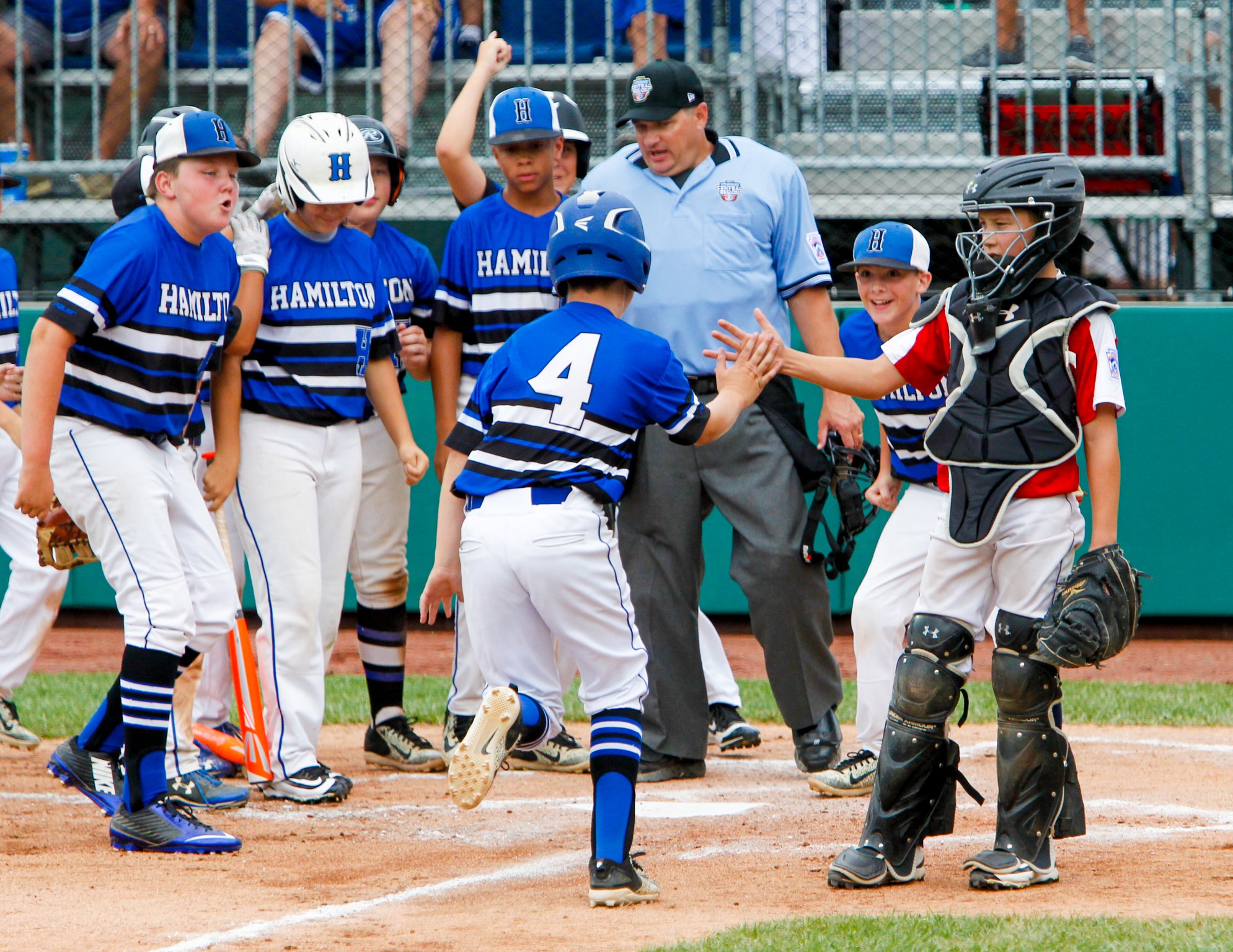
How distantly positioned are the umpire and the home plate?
40 centimetres

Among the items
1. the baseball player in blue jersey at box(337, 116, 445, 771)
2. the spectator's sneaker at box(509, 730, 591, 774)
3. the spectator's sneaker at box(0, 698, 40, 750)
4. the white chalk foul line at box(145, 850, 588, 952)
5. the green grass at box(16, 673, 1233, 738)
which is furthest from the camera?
the green grass at box(16, 673, 1233, 738)

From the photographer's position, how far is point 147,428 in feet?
14.4

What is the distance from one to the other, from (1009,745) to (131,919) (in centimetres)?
216

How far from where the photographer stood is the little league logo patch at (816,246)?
18.1ft

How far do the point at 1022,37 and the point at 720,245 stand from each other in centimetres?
414

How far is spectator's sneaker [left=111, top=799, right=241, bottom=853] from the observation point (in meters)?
4.28

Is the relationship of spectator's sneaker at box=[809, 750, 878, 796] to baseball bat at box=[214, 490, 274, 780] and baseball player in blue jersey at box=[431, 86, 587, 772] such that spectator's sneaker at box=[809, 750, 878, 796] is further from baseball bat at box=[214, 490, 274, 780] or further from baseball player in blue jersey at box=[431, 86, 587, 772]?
baseball bat at box=[214, 490, 274, 780]

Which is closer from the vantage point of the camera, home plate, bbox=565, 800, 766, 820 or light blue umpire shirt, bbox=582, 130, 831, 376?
home plate, bbox=565, 800, 766, 820

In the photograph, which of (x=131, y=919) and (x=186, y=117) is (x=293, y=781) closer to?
(x=131, y=919)

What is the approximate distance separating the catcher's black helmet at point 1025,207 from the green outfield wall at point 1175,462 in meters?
4.79

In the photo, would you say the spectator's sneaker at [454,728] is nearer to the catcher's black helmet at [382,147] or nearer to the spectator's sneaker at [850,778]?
the spectator's sneaker at [850,778]

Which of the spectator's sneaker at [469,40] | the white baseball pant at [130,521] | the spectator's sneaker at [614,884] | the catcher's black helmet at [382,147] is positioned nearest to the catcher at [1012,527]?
the spectator's sneaker at [614,884]

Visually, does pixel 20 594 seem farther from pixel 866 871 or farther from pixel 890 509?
pixel 866 871

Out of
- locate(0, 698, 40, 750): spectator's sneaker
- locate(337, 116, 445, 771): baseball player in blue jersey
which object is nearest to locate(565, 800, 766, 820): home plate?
locate(337, 116, 445, 771): baseball player in blue jersey
